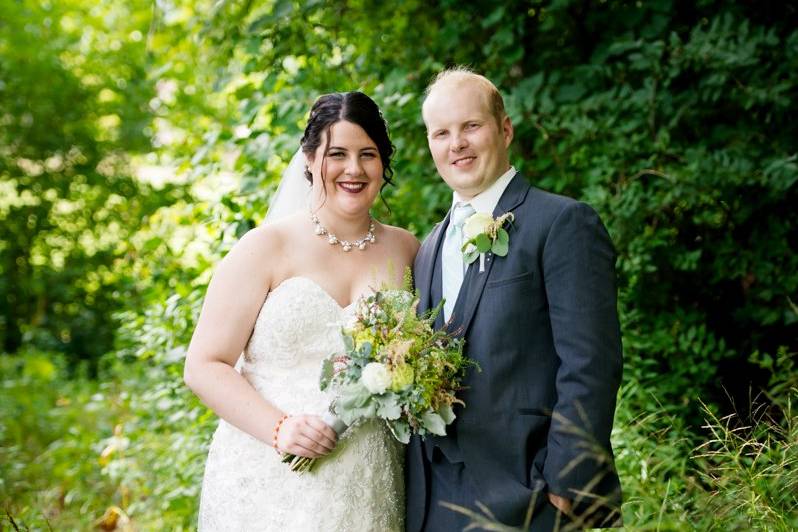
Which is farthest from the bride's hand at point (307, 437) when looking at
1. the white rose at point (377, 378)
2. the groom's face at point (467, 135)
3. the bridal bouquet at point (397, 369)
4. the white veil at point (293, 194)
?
the white veil at point (293, 194)

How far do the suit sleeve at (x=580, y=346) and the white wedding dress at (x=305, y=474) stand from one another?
0.65 metres

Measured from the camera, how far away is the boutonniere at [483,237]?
2.48 m

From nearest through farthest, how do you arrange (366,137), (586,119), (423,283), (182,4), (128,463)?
(423,283) < (366,137) < (586,119) < (128,463) < (182,4)

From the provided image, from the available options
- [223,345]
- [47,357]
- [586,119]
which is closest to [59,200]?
[47,357]

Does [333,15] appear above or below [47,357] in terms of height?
above

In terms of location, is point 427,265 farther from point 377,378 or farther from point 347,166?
point 377,378

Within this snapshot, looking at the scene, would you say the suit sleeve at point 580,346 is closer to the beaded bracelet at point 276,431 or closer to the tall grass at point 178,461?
the tall grass at point 178,461

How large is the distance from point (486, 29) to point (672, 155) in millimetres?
1470

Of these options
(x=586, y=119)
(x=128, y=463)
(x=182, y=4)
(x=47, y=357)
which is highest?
(x=182, y=4)


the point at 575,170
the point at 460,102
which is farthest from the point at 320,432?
the point at 575,170

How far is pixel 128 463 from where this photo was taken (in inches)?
206

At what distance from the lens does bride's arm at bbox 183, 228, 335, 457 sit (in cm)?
273

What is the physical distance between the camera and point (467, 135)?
2658 millimetres

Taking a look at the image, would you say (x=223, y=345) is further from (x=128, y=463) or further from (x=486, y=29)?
(x=486, y=29)
